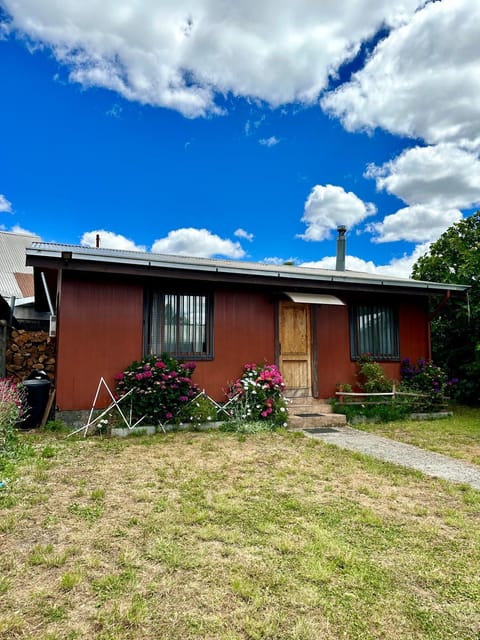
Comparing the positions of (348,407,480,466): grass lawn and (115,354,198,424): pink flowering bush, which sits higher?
(115,354,198,424): pink flowering bush

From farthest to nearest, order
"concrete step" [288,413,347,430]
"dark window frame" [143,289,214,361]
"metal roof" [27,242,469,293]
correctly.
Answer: "dark window frame" [143,289,214,361], "concrete step" [288,413,347,430], "metal roof" [27,242,469,293]

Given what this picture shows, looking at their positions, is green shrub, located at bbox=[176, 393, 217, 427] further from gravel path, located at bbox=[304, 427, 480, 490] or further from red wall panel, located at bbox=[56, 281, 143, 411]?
gravel path, located at bbox=[304, 427, 480, 490]

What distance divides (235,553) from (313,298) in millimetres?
5903

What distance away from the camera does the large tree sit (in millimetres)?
9558

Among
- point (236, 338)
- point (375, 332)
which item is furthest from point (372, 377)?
point (236, 338)

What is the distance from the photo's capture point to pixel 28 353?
9258 mm

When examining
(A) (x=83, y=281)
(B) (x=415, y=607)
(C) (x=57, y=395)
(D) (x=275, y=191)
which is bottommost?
(B) (x=415, y=607)

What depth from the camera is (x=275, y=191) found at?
1491 cm

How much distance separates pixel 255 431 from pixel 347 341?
3.36 metres

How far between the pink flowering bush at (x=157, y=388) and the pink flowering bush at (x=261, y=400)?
2.90 ft

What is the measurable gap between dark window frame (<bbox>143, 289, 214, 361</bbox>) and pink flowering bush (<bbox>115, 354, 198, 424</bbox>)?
709mm

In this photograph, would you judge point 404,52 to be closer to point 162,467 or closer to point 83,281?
point 83,281

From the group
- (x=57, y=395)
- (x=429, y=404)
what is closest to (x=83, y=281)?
(x=57, y=395)

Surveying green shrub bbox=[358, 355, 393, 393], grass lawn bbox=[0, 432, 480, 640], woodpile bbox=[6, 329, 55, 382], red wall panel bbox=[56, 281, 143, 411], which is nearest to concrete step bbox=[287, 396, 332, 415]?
green shrub bbox=[358, 355, 393, 393]
